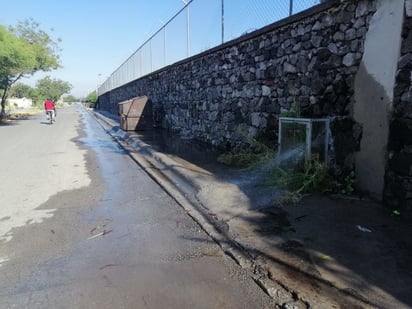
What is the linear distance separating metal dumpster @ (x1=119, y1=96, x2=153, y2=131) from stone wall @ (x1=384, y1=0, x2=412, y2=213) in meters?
13.3

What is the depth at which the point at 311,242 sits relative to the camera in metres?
3.53

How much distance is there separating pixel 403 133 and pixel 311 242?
1.92 metres

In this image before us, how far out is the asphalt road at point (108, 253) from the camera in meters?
2.80

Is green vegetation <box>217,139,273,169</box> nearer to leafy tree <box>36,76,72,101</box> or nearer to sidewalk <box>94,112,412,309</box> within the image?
sidewalk <box>94,112,412,309</box>

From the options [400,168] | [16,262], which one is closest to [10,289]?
[16,262]

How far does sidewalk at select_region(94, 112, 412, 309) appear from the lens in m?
2.69

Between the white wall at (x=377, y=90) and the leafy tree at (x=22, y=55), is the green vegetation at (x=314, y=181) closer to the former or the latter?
the white wall at (x=377, y=90)

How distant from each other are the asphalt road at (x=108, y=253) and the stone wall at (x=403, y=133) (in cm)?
246

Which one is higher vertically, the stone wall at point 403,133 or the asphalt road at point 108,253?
the stone wall at point 403,133

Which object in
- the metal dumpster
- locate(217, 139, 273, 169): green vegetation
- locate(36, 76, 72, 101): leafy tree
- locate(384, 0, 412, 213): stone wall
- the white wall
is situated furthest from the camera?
locate(36, 76, 72, 101): leafy tree

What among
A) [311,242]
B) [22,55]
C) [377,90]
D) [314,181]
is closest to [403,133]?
[377,90]

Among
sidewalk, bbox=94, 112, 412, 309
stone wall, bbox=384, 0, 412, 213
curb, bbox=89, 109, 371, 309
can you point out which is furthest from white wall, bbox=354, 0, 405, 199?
curb, bbox=89, 109, 371, 309

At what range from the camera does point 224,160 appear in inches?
308

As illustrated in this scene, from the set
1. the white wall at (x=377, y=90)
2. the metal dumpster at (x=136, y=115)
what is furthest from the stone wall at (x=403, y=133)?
the metal dumpster at (x=136, y=115)
